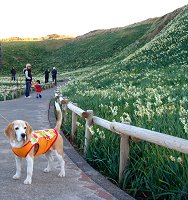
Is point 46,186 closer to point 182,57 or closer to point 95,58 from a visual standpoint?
point 182,57

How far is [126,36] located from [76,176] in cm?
8811

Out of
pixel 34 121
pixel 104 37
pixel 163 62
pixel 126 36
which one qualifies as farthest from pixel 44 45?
pixel 34 121

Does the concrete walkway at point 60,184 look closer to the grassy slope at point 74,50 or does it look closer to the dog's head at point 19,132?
the dog's head at point 19,132

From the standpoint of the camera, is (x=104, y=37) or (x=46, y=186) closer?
(x=46, y=186)

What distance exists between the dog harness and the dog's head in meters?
0.12

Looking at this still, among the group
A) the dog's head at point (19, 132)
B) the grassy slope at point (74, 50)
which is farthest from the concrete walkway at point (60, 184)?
the grassy slope at point (74, 50)

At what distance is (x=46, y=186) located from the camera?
5809 millimetres

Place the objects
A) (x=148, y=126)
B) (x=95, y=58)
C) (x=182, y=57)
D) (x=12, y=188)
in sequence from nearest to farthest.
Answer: (x=12, y=188) < (x=148, y=126) < (x=182, y=57) < (x=95, y=58)

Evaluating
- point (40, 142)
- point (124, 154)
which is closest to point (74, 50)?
point (40, 142)

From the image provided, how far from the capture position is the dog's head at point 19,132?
558 centimetres

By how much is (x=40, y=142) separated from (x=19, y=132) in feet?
1.76

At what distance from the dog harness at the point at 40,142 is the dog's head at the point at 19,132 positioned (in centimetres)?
12

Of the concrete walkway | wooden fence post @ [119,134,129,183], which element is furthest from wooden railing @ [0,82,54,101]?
wooden fence post @ [119,134,129,183]

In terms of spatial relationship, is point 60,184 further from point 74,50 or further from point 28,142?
point 74,50
